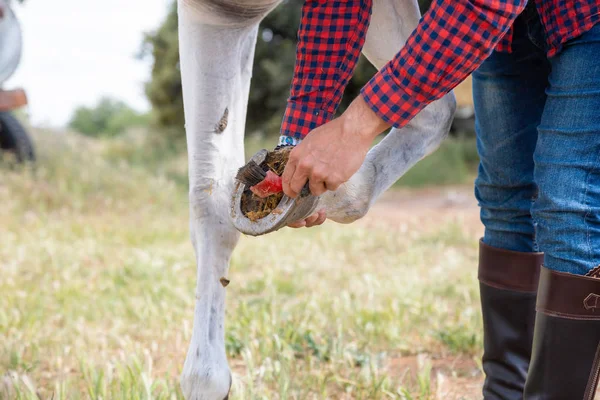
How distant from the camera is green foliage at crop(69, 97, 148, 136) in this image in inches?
1113

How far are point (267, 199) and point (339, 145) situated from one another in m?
0.29

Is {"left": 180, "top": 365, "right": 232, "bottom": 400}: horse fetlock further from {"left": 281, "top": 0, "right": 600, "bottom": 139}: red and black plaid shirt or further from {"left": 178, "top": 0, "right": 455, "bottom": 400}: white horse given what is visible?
{"left": 281, "top": 0, "right": 600, "bottom": 139}: red and black plaid shirt

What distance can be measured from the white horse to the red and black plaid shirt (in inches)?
8.3

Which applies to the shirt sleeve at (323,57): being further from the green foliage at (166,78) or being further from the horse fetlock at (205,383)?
the green foliage at (166,78)

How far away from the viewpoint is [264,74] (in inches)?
430

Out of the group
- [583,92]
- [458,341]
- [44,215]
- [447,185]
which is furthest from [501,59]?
[447,185]

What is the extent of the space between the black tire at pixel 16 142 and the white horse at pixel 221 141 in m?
5.09

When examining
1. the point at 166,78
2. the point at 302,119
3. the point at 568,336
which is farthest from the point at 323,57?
the point at 166,78

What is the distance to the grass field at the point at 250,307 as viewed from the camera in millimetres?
1979

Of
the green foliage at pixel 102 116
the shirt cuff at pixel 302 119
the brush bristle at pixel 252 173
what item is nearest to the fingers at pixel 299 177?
the brush bristle at pixel 252 173

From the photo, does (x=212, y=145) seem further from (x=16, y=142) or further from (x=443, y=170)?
(x=443, y=170)

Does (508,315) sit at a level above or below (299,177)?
below

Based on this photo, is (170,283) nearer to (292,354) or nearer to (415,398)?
(292,354)

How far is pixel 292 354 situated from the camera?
2.15 meters
